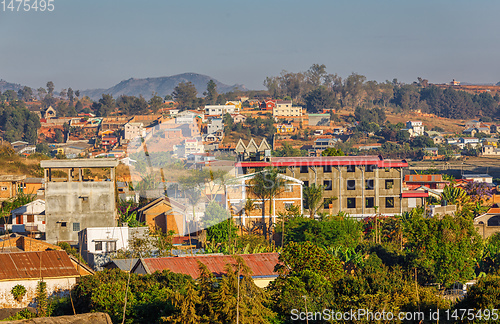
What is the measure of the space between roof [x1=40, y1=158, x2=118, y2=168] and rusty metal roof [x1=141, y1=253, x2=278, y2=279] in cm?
794

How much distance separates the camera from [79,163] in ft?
71.5

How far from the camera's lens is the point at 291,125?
275 feet

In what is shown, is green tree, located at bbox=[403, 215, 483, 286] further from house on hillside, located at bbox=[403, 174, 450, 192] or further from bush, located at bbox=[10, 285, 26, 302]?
house on hillside, located at bbox=[403, 174, 450, 192]

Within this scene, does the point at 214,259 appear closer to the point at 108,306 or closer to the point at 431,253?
the point at 108,306

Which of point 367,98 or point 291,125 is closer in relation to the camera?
point 291,125

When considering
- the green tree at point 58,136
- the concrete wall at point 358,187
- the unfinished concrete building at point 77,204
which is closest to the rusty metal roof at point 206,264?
the unfinished concrete building at point 77,204

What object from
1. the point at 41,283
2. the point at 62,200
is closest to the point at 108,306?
the point at 41,283

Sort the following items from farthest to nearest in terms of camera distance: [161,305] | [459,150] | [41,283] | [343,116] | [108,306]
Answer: [343,116] < [459,150] < [41,283] < [108,306] < [161,305]

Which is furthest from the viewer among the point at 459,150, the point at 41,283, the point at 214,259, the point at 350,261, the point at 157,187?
the point at 459,150

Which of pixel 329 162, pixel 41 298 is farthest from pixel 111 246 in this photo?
pixel 329 162

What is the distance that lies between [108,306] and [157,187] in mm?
23242

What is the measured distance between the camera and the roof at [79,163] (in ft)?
70.2

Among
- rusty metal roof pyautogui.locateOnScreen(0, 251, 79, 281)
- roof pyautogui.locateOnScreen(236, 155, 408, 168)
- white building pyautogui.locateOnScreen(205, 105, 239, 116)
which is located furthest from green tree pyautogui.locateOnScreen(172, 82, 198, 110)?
rusty metal roof pyautogui.locateOnScreen(0, 251, 79, 281)

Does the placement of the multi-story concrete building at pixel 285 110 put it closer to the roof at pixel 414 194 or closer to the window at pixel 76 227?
the roof at pixel 414 194
